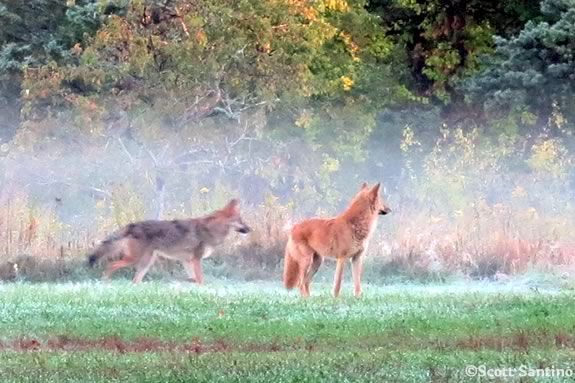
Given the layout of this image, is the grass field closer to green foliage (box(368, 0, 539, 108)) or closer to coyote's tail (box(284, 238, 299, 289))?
coyote's tail (box(284, 238, 299, 289))

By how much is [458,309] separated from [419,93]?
22308 mm

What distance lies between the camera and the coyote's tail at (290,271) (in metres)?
16.4

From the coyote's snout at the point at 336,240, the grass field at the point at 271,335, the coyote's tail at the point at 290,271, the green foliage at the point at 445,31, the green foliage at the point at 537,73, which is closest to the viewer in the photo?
the grass field at the point at 271,335

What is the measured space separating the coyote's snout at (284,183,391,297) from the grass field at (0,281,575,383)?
1.35 ft

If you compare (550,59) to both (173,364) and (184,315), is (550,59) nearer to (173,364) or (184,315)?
(184,315)

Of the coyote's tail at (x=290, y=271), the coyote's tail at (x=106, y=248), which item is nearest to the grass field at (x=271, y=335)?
the coyote's tail at (x=290, y=271)

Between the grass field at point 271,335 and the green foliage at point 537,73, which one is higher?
the green foliage at point 537,73

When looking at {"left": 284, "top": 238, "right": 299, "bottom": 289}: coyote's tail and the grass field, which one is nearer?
the grass field

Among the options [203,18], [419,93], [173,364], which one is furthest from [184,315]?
[419,93]

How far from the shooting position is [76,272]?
20.0 metres

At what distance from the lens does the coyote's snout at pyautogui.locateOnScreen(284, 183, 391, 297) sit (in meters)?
16.0

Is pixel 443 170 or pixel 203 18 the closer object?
pixel 203 18

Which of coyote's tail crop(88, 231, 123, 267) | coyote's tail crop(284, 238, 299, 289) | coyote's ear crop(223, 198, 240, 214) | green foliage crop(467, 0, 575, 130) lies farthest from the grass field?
green foliage crop(467, 0, 575, 130)

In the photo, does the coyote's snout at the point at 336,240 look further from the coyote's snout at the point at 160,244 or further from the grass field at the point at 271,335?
the coyote's snout at the point at 160,244
